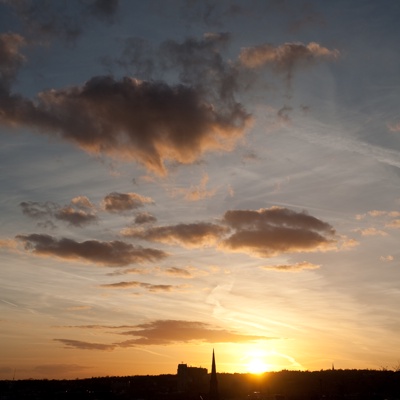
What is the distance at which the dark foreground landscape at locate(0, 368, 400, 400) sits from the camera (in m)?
133

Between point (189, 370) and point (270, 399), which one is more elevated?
point (189, 370)

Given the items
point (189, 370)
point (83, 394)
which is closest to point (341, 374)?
point (189, 370)

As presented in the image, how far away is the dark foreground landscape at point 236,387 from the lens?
13325 cm

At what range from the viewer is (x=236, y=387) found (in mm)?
161750

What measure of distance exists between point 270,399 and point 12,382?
102 m

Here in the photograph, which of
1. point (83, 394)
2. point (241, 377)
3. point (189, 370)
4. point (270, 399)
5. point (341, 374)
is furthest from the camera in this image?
point (241, 377)

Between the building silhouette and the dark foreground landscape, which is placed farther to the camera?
the building silhouette

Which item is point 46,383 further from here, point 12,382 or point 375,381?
point 375,381

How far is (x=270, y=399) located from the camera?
125 m

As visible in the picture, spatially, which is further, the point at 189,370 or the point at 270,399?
the point at 189,370

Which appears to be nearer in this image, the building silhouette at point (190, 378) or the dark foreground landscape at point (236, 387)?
the dark foreground landscape at point (236, 387)

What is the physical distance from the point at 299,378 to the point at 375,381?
3087 cm

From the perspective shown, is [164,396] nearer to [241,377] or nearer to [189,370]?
[189,370]

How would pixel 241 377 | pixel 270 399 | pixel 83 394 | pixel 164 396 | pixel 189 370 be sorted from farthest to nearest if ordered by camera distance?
pixel 241 377, pixel 189 370, pixel 83 394, pixel 164 396, pixel 270 399
